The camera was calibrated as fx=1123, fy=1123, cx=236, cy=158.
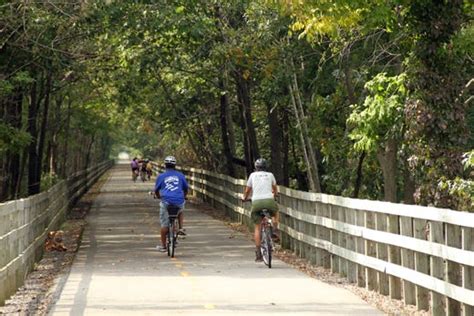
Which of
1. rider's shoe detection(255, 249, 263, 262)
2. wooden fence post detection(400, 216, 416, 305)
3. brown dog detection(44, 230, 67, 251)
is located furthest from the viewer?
brown dog detection(44, 230, 67, 251)

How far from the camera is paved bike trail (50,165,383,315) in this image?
42.1 ft

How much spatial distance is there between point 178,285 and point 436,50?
483 cm

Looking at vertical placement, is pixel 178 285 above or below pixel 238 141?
below

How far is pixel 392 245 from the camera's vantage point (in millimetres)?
13445

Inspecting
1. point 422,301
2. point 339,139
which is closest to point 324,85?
point 339,139

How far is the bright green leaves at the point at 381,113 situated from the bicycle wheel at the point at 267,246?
→ 223 cm

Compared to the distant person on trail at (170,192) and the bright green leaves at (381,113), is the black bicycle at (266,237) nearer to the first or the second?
the bright green leaves at (381,113)

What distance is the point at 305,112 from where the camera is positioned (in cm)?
2741

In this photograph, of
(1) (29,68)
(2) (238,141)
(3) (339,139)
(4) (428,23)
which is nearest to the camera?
(4) (428,23)

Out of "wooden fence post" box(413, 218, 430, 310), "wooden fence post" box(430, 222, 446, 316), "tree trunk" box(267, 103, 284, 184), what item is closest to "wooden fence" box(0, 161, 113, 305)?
"wooden fence post" box(413, 218, 430, 310)

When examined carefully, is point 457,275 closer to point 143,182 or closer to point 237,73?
point 237,73

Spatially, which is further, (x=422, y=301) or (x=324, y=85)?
(x=324, y=85)

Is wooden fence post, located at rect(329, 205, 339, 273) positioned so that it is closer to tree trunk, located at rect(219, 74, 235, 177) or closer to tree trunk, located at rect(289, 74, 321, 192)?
tree trunk, located at rect(289, 74, 321, 192)

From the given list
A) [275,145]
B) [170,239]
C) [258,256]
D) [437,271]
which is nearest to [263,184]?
[258,256]
